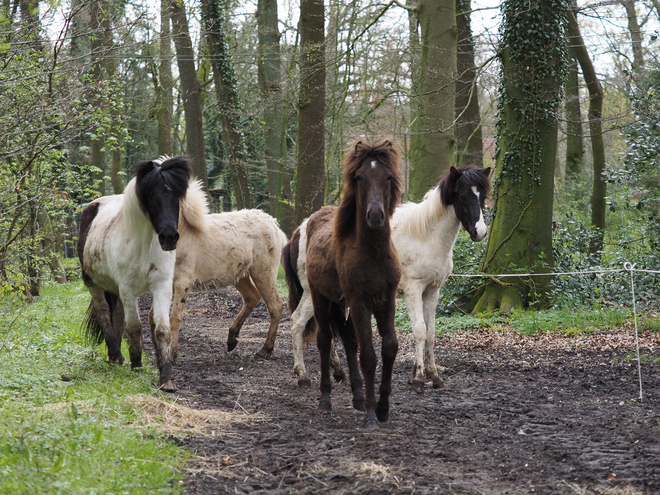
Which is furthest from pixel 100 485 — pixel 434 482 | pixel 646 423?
pixel 646 423

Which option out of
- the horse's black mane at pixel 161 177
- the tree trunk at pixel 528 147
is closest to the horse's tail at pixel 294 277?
the horse's black mane at pixel 161 177

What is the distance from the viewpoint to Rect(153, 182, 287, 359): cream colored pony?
857 centimetres

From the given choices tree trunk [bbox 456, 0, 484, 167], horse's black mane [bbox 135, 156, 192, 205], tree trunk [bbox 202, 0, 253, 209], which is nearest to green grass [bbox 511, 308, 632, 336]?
horse's black mane [bbox 135, 156, 192, 205]

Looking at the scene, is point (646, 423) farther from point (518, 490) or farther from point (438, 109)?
point (438, 109)

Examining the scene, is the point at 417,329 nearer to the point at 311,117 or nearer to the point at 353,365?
the point at 353,365

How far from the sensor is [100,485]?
3.45 metres

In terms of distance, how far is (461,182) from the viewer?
715 cm

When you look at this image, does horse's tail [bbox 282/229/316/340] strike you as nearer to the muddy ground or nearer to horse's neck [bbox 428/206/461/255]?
the muddy ground

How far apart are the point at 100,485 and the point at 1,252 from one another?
4.26 meters

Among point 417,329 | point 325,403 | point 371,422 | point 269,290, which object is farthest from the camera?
point 269,290

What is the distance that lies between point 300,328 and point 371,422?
237 centimetres

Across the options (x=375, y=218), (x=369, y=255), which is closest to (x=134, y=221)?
(x=369, y=255)

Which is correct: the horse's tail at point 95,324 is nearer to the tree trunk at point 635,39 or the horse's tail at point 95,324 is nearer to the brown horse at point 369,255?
the brown horse at point 369,255

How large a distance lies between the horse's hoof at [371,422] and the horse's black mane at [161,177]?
2787 mm
